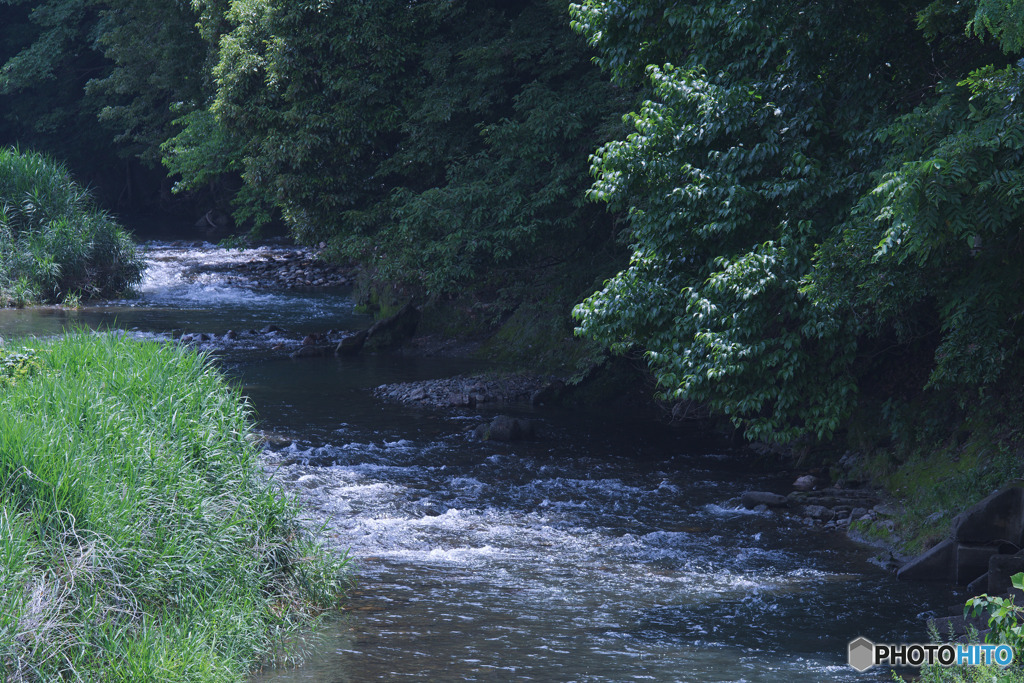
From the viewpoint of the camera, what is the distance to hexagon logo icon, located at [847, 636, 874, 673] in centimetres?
663

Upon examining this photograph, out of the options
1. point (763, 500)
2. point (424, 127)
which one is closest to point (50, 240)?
point (424, 127)

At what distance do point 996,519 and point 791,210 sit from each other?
3577mm

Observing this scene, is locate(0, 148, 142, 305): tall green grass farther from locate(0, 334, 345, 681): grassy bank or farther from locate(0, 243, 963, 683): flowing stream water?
locate(0, 334, 345, 681): grassy bank

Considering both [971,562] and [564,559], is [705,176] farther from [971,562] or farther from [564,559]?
[971,562]

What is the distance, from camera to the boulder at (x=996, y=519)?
816 centimetres

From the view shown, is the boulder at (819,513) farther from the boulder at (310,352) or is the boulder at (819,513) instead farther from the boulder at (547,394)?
the boulder at (310,352)

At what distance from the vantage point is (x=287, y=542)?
7648 mm

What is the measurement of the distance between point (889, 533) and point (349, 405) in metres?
9.40

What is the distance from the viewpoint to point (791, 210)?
9680 millimetres

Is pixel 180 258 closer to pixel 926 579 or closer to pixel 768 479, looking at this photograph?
pixel 768 479

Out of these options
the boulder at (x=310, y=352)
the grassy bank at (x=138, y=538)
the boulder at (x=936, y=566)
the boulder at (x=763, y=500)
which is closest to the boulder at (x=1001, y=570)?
the boulder at (x=936, y=566)

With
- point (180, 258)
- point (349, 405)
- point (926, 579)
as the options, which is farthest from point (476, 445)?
point (180, 258)

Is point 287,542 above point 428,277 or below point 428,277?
below

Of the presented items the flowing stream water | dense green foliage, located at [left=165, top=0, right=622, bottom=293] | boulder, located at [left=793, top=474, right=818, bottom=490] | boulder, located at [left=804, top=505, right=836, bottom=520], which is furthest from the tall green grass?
boulder, located at [left=804, top=505, right=836, bottom=520]
